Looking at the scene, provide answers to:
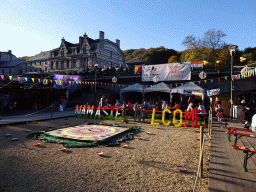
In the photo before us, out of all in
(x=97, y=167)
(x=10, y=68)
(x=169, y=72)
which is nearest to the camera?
(x=97, y=167)

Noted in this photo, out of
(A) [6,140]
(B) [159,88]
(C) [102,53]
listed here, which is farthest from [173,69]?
(C) [102,53]

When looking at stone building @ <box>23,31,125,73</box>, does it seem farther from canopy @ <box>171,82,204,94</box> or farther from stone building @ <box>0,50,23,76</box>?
canopy @ <box>171,82,204,94</box>

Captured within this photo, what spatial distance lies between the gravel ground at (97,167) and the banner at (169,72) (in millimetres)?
12342

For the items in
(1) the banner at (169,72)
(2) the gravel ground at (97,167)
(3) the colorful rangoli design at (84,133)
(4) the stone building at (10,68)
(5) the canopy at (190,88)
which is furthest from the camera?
(4) the stone building at (10,68)

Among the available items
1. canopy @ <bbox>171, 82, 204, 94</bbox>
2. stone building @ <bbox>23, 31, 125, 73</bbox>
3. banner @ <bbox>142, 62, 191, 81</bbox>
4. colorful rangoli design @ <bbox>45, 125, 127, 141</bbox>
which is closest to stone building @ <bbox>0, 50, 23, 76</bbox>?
stone building @ <bbox>23, 31, 125, 73</bbox>

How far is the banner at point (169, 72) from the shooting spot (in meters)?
17.3

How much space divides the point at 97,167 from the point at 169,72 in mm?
15719

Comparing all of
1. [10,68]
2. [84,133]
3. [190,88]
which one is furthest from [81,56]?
[84,133]

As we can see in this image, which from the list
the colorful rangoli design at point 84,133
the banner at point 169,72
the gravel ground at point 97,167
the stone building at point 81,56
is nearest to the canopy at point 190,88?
the banner at point 169,72

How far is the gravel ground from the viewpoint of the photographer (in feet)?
11.2

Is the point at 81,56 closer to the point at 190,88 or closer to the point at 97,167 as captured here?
the point at 190,88

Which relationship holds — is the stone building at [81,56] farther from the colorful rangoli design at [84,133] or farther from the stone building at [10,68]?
the colorful rangoli design at [84,133]

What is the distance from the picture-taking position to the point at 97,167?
14.1ft

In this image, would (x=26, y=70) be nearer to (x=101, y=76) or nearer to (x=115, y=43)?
(x=115, y=43)
